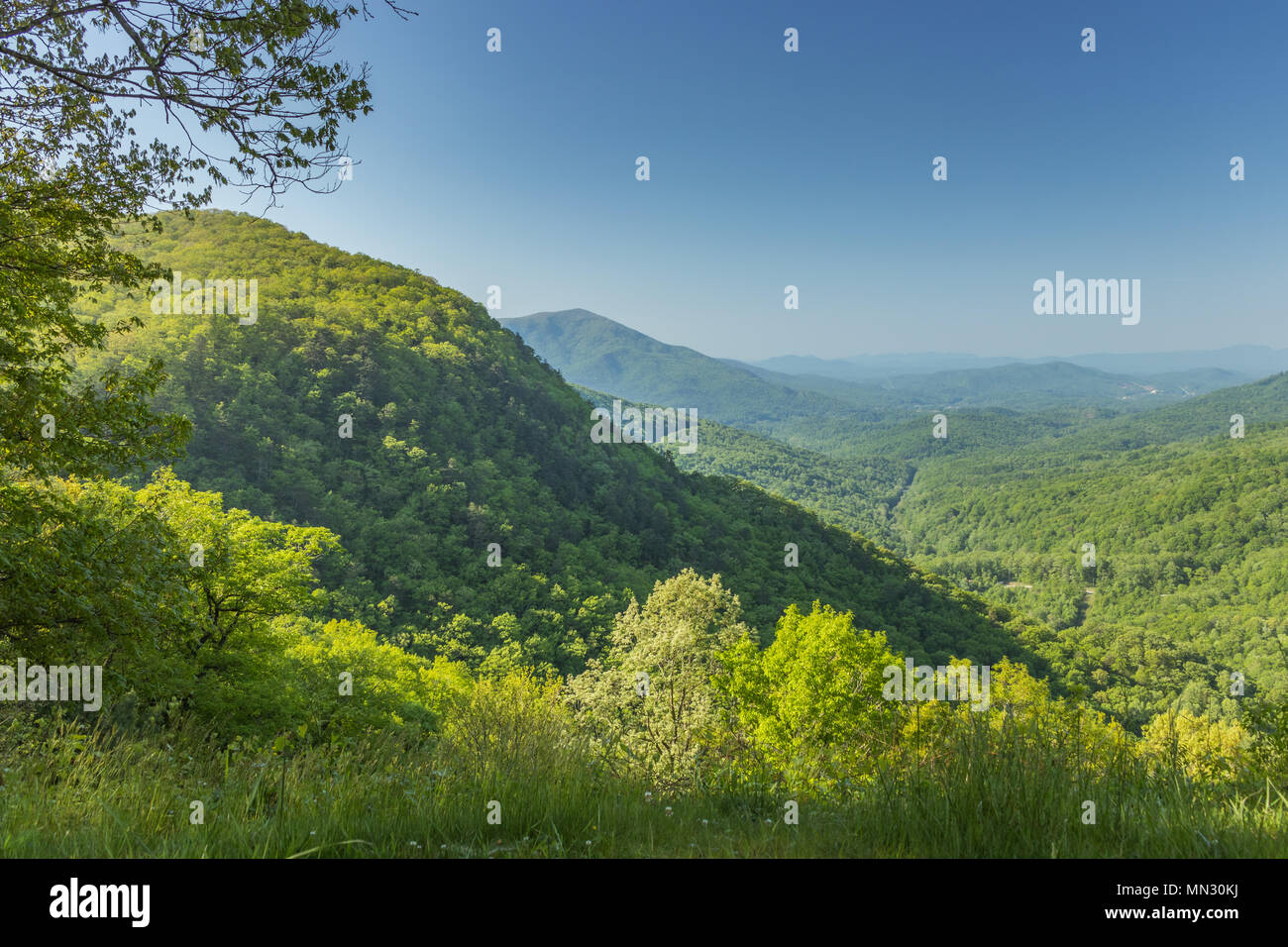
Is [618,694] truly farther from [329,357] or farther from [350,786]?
[329,357]

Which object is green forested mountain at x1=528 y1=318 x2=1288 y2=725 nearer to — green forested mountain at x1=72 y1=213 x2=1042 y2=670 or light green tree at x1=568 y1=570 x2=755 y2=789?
green forested mountain at x1=72 y1=213 x2=1042 y2=670

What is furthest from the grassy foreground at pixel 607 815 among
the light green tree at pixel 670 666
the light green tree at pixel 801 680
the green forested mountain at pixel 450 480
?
the green forested mountain at pixel 450 480

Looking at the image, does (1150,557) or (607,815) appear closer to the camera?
(607,815)

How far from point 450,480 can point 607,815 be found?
5124 cm

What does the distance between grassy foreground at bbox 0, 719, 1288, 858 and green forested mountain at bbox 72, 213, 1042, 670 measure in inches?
1279

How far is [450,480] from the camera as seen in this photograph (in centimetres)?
5112

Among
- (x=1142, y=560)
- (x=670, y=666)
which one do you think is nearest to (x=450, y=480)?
(x=670, y=666)

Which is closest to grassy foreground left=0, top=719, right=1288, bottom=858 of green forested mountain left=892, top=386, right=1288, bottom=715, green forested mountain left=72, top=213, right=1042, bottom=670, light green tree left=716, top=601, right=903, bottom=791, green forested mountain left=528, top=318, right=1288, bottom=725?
light green tree left=716, top=601, right=903, bottom=791

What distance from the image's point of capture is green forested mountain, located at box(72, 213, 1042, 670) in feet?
131

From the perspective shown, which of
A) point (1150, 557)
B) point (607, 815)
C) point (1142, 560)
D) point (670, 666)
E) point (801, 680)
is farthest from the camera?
point (1150, 557)

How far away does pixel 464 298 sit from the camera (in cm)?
8112

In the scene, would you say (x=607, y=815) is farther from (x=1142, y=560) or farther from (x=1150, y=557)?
(x=1150, y=557)

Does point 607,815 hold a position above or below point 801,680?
above

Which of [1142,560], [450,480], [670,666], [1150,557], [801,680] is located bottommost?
[1142,560]
